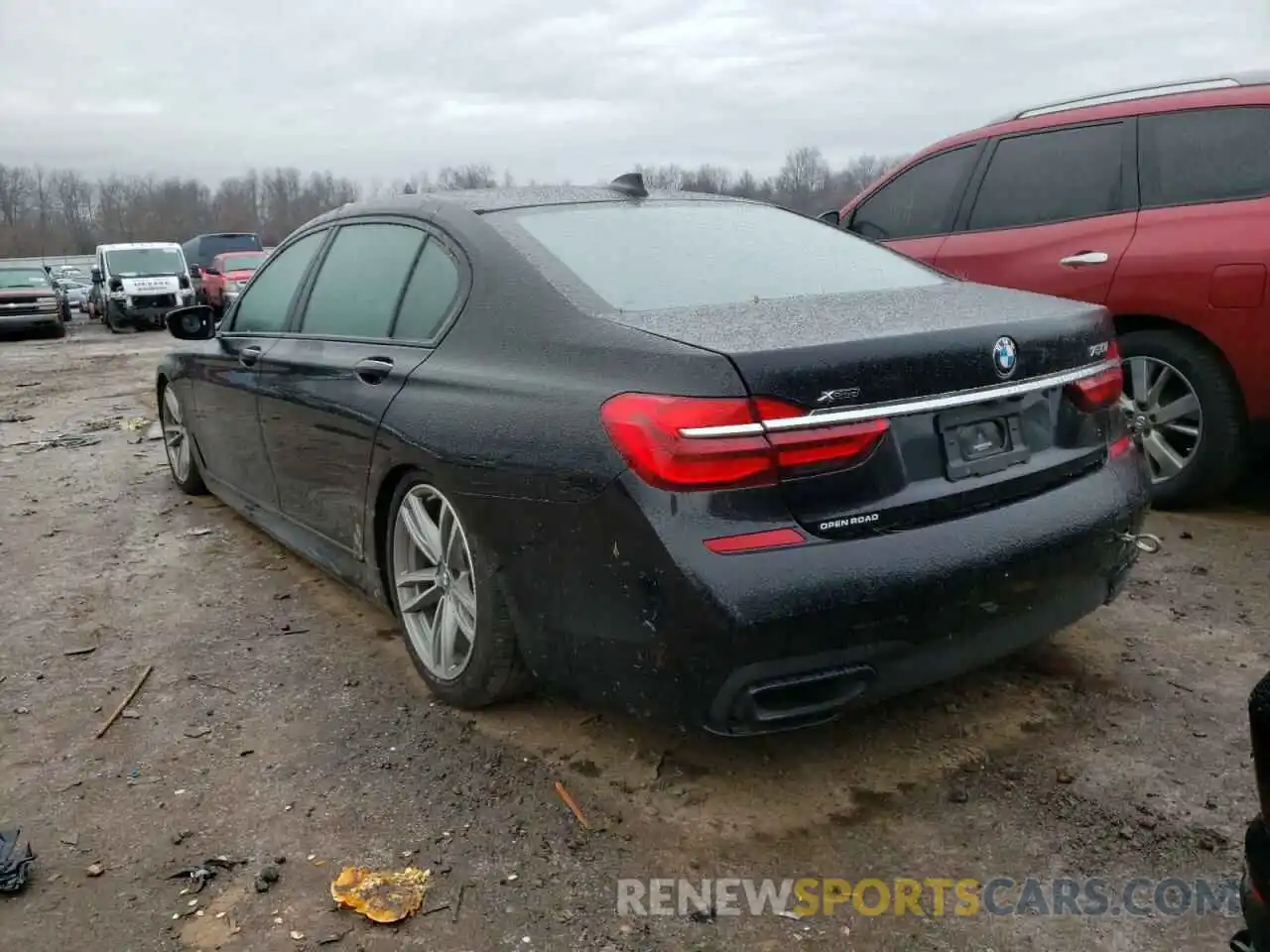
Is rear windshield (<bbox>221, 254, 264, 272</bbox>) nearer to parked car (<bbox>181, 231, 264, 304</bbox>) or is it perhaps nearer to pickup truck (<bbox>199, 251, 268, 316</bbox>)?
pickup truck (<bbox>199, 251, 268, 316</bbox>)

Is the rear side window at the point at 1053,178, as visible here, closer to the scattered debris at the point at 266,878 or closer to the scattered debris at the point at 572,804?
the scattered debris at the point at 572,804

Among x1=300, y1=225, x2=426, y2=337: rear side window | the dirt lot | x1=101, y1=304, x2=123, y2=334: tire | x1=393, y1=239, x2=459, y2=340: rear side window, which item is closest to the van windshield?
x1=101, y1=304, x2=123, y2=334: tire

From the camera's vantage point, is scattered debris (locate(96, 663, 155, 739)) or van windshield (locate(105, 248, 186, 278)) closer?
scattered debris (locate(96, 663, 155, 739))

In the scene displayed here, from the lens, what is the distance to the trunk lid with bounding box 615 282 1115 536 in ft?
7.06

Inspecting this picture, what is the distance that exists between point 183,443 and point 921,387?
4.44m

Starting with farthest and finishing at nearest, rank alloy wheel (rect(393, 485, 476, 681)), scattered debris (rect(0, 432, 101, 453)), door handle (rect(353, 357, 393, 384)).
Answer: scattered debris (rect(0, 432, 101, 453)) → door handle (rect(353, 357, 393, 384)) → alloy wheel (rect(393, 485, 476, 681))

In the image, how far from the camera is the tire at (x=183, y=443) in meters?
5.31

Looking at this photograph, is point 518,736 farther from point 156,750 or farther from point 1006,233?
point 1006,233

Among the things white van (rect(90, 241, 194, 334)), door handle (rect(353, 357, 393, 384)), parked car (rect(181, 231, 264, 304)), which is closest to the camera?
door handle (rect(353, 357, 393, 384))

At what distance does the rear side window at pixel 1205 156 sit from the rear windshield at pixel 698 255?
190cm

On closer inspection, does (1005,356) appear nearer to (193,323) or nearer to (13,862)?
(13,862)

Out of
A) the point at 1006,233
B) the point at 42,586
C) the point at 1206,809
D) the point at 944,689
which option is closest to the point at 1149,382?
the point at 1006,233

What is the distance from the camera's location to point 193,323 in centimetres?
502

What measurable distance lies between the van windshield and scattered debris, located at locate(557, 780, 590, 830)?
81.7ft
